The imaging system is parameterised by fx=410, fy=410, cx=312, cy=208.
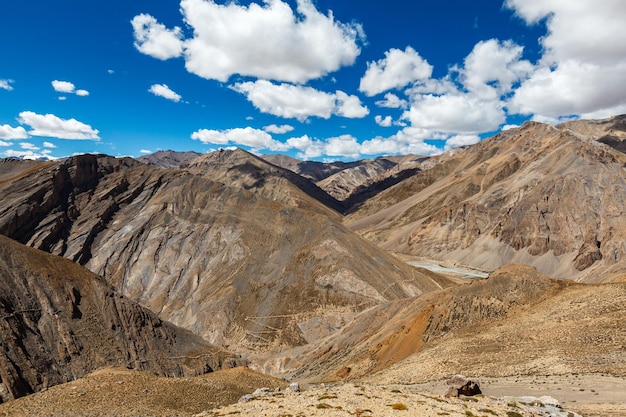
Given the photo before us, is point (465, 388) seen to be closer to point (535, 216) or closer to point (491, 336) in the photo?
point (491, 336)

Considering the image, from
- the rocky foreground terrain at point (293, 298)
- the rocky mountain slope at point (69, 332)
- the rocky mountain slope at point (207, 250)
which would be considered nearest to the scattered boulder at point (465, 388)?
the rocky foreground terrain at point (293, 298)

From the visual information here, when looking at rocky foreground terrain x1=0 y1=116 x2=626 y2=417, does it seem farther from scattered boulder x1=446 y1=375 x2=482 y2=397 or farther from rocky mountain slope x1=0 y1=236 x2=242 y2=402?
scattered boulder x1=446 y1=375 x2=482 y2=397

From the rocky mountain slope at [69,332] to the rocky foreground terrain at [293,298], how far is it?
6.5 inches

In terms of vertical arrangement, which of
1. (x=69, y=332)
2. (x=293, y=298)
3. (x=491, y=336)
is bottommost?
(x=69, y=332)

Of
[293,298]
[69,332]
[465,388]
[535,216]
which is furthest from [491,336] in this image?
[535,216]

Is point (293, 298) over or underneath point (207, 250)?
underneath

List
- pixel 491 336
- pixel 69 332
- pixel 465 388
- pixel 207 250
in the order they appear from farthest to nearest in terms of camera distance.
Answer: pixel 207 250 → pixel 69 332 → pixel 491 336 → pixel 465 388

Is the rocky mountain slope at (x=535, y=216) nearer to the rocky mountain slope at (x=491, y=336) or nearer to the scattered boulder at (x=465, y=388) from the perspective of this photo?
the rocky mountain slope at (x=491, y=336)

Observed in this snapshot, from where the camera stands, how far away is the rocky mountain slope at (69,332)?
31438 mm

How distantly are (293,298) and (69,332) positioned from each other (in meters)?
34.6

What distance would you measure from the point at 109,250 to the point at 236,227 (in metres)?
27.0

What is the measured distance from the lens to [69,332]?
3662 cm

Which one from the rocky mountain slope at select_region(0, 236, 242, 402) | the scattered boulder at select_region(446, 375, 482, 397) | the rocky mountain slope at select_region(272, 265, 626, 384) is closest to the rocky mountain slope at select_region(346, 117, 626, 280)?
the rocky mountain slope at select_region(272, 265, 626, 384)

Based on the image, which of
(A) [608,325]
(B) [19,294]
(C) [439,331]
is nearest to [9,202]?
(B) [19,294]
